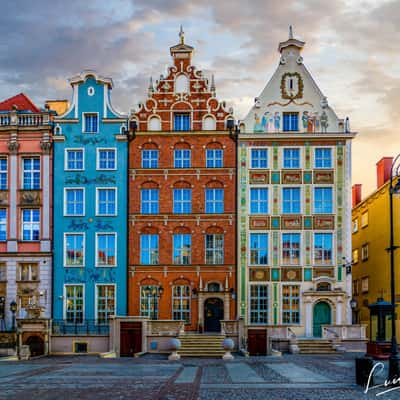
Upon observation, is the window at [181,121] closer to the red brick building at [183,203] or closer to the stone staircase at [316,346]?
the red brick building at [183,203]

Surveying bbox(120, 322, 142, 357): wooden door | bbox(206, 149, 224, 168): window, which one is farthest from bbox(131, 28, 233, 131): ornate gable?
bbox(120, 322, 142, 357): wooden door

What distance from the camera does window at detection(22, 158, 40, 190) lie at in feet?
153

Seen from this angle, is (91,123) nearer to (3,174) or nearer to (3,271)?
(3,174)

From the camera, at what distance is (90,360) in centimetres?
3634

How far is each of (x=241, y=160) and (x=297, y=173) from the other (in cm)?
350

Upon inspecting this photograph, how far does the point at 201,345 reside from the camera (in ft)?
130

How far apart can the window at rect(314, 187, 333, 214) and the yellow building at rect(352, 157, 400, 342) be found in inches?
182

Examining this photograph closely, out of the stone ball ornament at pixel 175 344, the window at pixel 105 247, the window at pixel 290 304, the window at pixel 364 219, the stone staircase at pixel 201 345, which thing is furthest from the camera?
the window at pixel 364 219

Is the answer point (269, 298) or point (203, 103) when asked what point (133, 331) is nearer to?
point (269, 298)

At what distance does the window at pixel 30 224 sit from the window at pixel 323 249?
17.1m

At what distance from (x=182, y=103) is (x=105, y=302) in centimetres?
1309

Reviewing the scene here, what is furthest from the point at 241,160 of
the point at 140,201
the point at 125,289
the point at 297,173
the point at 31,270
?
the point at 31,270

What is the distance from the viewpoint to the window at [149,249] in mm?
45719

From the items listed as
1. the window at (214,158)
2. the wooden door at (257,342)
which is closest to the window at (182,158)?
the window at (214,158)
